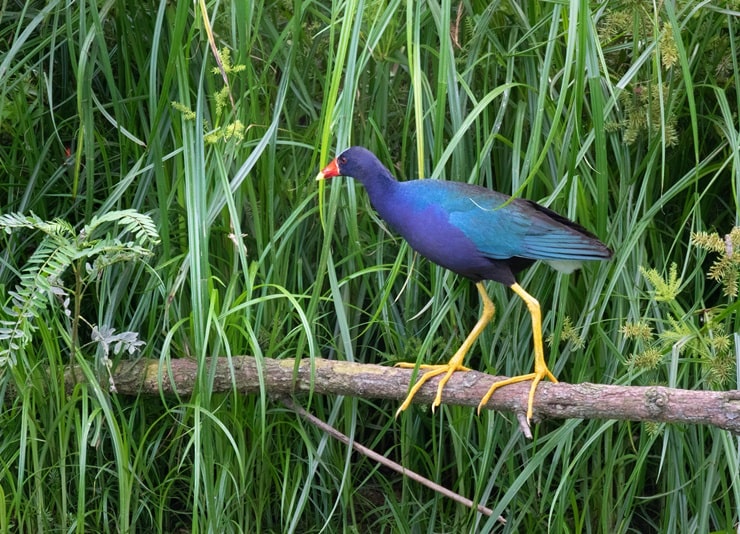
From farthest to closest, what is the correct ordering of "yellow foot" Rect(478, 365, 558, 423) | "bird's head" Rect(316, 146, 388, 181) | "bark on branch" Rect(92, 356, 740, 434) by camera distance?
"bird's head" Rect(316, 146, 388, 181) → "yellow foot" Rect(478, 365, 558, 423) → "bark on branch" Rect(92, 356, 740, 434)

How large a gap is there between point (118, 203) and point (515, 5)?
1296mm

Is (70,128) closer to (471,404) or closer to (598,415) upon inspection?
(471,404)

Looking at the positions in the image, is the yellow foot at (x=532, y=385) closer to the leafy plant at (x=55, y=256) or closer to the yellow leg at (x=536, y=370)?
the yellow leg at (x=536, y=370)

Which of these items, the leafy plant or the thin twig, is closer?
the leafy plant

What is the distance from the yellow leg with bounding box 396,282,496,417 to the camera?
2.71 m

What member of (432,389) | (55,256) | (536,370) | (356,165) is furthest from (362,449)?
(55,256)

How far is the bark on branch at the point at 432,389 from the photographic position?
2279mm

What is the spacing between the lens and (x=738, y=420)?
221 cm

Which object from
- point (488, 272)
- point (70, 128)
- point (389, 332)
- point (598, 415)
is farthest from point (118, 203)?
point (598, 415)

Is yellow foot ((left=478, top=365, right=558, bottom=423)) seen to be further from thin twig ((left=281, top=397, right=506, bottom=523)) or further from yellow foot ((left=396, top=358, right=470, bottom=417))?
thin twig ((left=281, top=397, right=506, bottom=523))

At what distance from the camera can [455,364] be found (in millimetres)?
2840

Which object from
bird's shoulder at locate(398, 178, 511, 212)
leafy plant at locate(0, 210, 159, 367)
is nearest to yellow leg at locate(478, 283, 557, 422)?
bird's shoulder at locate(398, 178, 511, 212)

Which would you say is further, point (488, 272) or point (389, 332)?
point (389, 332)

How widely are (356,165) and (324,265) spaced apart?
43 centimetres
